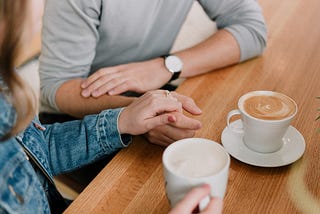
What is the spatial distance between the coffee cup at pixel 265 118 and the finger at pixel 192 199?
231mm

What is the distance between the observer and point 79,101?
105cm

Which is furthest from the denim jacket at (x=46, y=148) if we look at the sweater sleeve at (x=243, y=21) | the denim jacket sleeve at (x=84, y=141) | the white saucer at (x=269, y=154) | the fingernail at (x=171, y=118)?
the sweater sleeve at (x=243, y=21)

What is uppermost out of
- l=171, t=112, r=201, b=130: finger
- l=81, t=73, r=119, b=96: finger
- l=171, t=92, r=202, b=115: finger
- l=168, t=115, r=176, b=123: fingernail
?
l=168, t=115, r=176, b=123: fingernail

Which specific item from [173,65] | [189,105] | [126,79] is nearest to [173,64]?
[173,65]

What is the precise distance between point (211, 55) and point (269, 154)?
375 millimetres

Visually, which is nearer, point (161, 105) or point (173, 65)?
point (161, 105)

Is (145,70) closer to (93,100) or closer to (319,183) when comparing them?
(93,100)

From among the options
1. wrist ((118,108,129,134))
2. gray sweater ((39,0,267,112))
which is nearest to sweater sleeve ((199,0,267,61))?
gray sweater ((39,0,267,112))

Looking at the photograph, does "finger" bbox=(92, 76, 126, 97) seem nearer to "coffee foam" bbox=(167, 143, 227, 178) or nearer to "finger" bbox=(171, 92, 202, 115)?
"finger" bbox=(171, 92, 202, 115)

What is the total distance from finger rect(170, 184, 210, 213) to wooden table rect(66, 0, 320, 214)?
5.5 inches

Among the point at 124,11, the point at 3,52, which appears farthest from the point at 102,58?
the point at 3,52

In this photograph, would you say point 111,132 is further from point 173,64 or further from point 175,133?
point 173,64

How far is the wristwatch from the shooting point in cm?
111

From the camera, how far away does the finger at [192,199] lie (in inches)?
23.3
